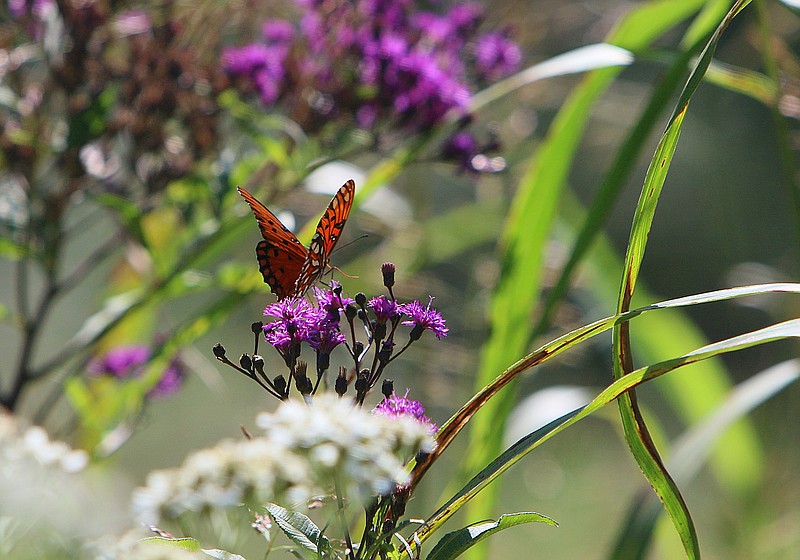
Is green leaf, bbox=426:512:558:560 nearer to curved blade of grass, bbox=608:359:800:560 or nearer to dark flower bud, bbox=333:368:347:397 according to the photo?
dark flower bud, bbox=333:368:347:397

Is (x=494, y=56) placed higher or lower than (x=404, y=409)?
higher

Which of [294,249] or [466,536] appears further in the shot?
[294,249]

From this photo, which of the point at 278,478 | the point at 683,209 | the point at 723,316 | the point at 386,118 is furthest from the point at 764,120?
the point at 278,478

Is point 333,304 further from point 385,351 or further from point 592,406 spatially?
point 592,406

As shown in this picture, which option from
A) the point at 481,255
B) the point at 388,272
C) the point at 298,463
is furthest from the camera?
the point at 481,255

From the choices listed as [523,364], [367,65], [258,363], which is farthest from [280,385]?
[367,65]

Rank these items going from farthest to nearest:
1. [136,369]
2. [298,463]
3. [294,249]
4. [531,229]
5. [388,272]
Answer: [136,369] < [531,229] < [294,249] < [388,272] < [298,463]

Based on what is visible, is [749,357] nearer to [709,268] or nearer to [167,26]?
[709,268]

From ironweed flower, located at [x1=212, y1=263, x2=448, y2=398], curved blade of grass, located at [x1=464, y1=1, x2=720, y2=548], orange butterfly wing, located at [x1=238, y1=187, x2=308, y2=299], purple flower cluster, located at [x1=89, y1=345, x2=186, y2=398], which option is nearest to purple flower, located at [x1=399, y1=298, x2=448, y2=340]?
ironweed flower, located at [x1=212, y1=263, x2=448, y2=398]
